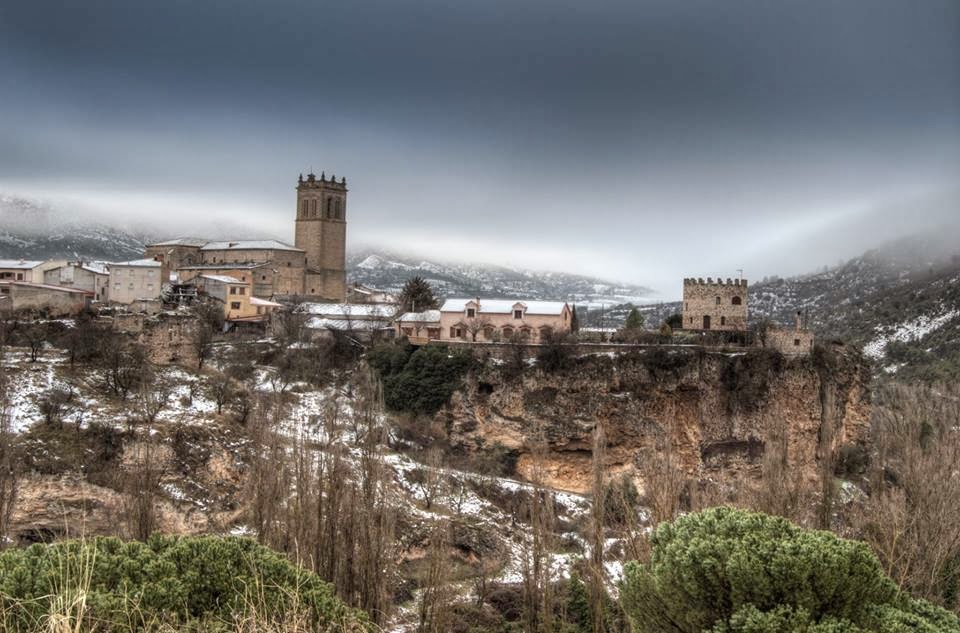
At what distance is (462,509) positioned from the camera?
1334 inches

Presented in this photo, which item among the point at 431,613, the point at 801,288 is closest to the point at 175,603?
the point at 431,613

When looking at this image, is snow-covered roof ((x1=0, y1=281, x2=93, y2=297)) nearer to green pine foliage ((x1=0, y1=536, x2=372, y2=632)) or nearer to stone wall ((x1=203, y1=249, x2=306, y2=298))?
stone wall ((x1=203, y1=249, x2=306, y2=298))

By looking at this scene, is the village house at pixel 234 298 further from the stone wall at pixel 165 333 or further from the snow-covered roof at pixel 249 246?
the snow-covered roof at pixel 249 246

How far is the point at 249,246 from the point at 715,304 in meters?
34.3

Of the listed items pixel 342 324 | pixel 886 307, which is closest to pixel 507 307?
pixel 342 324

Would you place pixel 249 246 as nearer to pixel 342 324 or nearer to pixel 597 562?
pixel 342 324

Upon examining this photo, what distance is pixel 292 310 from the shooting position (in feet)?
163

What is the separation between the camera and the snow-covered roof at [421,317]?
47375mm

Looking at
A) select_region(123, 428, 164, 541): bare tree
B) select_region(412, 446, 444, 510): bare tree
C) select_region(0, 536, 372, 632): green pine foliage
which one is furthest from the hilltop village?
select_region(0, 536, 372, 632): green pine foliage

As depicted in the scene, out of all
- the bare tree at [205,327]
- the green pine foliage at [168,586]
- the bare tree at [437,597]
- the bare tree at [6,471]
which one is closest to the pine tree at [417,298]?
the bare tree at [205,327]

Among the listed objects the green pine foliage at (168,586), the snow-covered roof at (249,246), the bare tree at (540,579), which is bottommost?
the bare tree at (540,579)

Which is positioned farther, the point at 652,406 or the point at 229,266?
the point at 229,266

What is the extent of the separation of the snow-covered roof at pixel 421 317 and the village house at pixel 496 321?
0.41m

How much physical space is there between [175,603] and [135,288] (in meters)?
43.2
